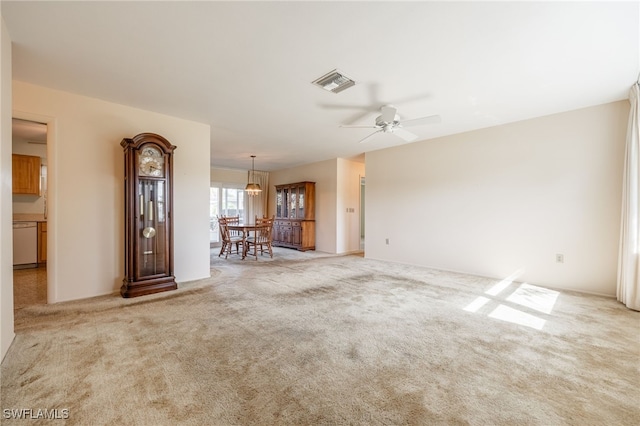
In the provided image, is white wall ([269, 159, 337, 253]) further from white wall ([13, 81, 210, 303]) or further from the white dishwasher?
the white dishwasher

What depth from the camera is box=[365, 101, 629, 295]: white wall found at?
3.51 m

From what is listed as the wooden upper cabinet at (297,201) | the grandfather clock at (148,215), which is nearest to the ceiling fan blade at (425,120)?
the grandfather clock at (148,215)

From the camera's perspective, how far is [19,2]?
70.2 inches

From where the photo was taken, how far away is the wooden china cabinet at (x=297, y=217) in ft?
24.3

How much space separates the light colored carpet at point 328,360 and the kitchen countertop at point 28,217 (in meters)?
3.06

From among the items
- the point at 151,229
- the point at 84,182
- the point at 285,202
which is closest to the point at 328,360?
the point at 151,229

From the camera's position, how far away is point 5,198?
201 centimetres

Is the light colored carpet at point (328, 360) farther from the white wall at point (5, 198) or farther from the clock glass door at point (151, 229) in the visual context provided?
the clock glass door at point (151, 229)

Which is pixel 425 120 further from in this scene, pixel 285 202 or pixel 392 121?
pixel 285 202

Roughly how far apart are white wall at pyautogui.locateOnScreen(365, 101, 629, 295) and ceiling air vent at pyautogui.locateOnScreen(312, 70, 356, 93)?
9.55 ft

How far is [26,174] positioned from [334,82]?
5.94 meters

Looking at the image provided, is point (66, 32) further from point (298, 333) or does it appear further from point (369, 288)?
point (369, 288)

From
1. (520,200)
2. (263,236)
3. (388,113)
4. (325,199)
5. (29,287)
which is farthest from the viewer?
(325,199)

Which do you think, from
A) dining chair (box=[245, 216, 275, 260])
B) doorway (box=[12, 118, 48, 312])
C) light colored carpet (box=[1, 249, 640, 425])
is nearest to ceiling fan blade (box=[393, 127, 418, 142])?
light colored carpet (box=[1, 249, 640, 425])
